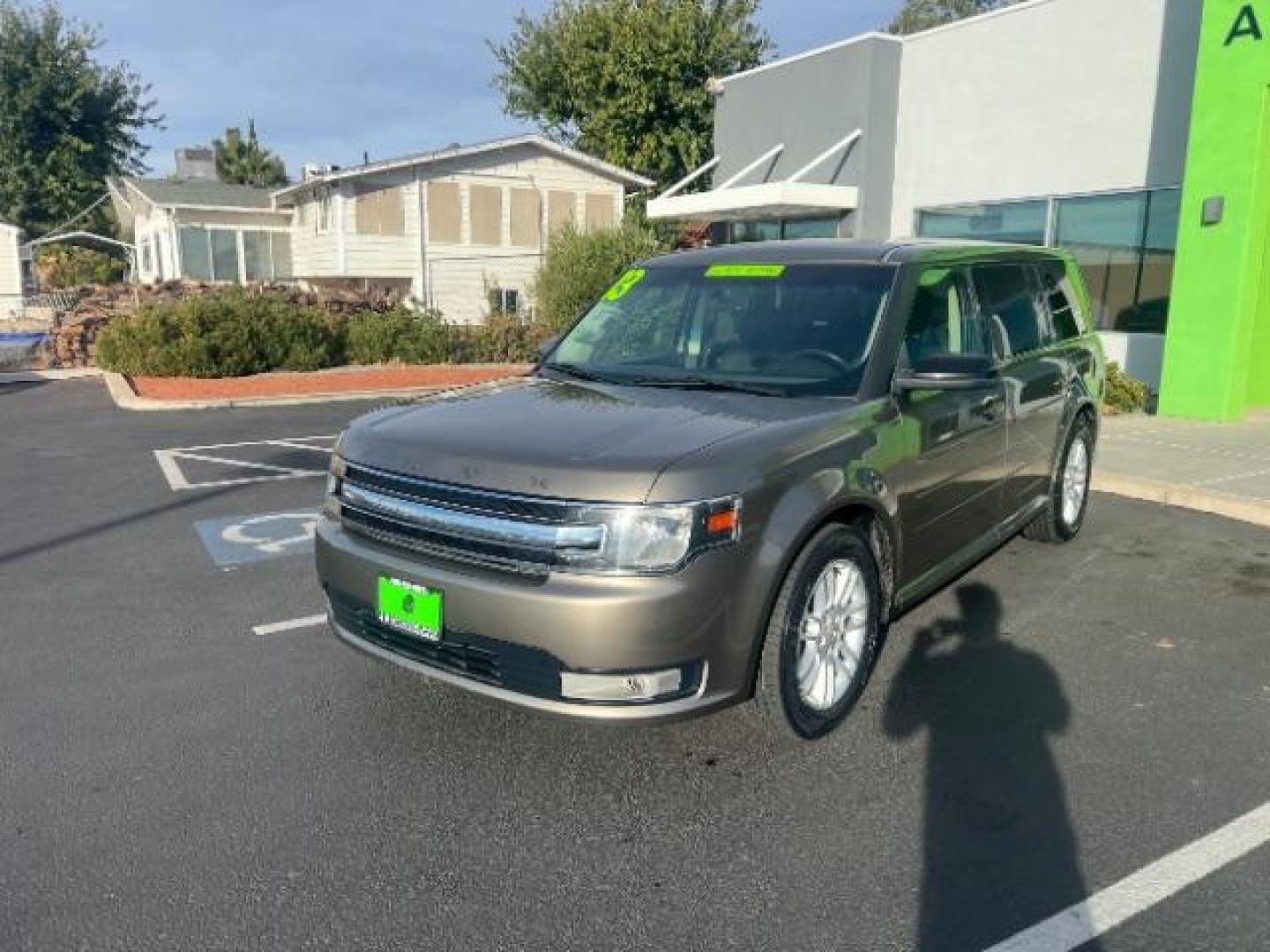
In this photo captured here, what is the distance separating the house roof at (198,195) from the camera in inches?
1210

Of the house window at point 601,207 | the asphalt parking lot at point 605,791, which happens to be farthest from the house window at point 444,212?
the asphalt parking lot at point 605,791

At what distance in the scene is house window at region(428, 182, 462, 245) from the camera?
88.5 ft

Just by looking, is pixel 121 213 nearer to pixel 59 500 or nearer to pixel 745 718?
pixel 59 500

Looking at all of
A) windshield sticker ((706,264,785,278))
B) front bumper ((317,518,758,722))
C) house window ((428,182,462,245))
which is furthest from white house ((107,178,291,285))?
front bumper ((317,518,758,722))

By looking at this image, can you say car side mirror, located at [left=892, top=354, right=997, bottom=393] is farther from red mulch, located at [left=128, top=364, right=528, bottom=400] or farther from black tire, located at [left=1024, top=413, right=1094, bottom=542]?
red mulch, located at [left=128, top=364, right=528, bottom=400]

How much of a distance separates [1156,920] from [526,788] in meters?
1.93

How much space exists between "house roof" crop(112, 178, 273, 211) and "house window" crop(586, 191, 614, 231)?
10.3 m

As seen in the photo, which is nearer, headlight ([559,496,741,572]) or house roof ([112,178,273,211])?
headlight ([559,496,741,572])

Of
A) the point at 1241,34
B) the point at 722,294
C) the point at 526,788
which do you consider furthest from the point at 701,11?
the point at 526,788

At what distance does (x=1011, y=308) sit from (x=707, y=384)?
86.1 inches

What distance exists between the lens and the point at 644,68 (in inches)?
1299

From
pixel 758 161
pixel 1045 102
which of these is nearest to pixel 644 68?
pixel 758 161

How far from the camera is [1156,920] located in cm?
263

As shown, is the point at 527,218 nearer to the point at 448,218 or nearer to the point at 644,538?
the point at 448,218
